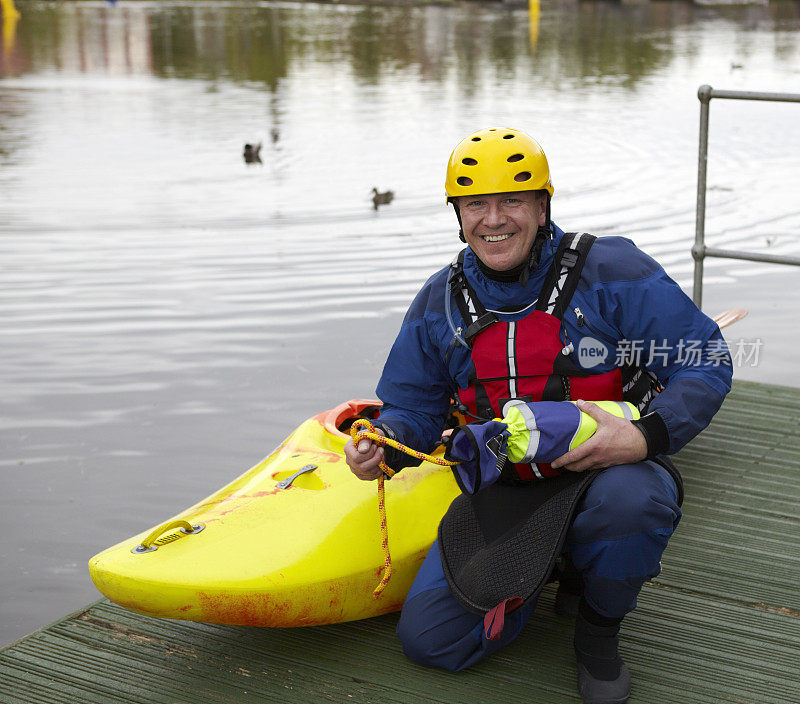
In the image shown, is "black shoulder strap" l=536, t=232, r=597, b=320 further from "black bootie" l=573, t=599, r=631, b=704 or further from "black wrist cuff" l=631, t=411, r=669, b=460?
"black bootie" l=573, t=599, r=631, b=704

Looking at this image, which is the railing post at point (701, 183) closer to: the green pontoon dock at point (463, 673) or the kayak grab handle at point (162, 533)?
the green pontoon dock at point (463, 673)

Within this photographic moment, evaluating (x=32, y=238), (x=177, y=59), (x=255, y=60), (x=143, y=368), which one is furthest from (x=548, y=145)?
(x=177, y=59)

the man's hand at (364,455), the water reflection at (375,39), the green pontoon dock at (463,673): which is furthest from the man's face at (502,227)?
the water reflection at (375,39)

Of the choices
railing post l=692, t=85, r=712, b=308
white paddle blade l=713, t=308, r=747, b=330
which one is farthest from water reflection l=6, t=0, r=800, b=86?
white paddle blade l=713, t=308, r=747, b=330

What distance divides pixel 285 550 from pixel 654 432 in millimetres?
941

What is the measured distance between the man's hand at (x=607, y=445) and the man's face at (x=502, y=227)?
1.30 feet

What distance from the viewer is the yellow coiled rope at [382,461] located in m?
2.48

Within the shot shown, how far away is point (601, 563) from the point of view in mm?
2363

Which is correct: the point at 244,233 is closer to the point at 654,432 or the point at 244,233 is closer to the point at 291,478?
the point at 291,478

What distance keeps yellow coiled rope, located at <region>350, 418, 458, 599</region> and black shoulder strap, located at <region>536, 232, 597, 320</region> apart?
44cm

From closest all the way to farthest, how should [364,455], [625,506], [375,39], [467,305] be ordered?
[625,506], [364,455], [467,305], [375,39]

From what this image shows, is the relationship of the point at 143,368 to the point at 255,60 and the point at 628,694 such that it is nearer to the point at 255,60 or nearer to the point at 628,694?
the point at 628,694

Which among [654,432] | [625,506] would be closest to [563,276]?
[654,432]

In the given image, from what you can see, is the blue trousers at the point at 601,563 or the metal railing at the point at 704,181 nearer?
the blue trousers at the point at 601,563
